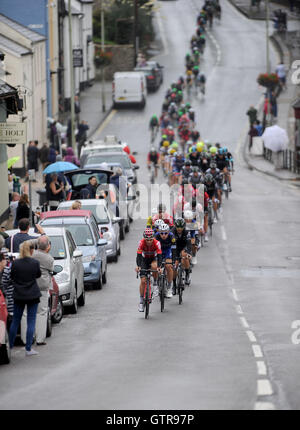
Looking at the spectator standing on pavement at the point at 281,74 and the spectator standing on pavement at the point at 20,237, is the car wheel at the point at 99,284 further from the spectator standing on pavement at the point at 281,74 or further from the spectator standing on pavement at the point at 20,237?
the spectator standing on pavement at the point at 281,74

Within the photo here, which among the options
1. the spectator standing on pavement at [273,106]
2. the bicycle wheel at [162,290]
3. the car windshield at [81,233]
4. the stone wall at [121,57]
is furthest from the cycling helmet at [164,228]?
the stone wall at [121,57]

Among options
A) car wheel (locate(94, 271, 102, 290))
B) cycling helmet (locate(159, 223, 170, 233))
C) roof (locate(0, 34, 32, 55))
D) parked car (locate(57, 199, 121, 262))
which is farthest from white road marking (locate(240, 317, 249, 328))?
roof (locate(0, 34, 32, 55))

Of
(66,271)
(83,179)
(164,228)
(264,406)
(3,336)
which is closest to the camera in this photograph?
(264,406)

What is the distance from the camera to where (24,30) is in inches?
2148

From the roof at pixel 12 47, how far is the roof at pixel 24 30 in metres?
0.81

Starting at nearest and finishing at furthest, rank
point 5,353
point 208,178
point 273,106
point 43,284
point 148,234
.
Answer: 1. point 5,353
2. point 43,284
3. point 148,234
4. point 208,178
5. point 273,106

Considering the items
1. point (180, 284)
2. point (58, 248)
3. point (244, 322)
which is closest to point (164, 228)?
point (180, 284)

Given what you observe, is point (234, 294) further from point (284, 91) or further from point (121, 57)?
point (121, 57)

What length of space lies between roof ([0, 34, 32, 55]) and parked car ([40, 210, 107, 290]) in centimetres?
2451

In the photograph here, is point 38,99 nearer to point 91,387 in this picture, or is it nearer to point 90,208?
point 90,208

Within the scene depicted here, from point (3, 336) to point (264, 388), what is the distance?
386 cm

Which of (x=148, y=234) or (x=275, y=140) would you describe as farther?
(x=275, y=140)

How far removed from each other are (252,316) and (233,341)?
298cm
